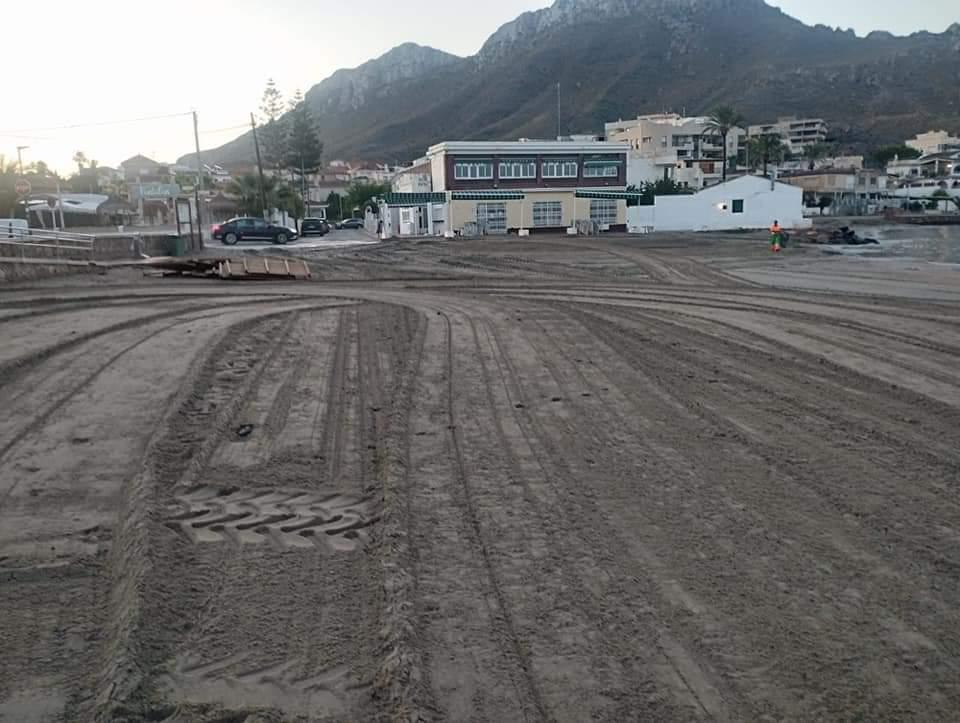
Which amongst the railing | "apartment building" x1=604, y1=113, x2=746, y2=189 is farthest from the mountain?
the railing

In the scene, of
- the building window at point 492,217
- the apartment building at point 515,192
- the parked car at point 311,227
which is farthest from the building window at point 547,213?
the parked car at point 311,227

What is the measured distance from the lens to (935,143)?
14262 centimetres

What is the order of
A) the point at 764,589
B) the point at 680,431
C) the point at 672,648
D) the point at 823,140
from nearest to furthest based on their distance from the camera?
the point at 672,648, the point at 764,589, the point at 680,431, the point at 823,140

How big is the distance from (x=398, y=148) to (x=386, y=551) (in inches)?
7106

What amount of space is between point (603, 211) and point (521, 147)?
770cm

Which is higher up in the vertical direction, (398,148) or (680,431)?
(398,148)

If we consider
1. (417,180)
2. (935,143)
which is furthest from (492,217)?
(935,143)

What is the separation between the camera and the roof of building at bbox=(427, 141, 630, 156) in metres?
54.6

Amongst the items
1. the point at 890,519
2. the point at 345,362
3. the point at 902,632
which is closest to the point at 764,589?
the point at 902,632

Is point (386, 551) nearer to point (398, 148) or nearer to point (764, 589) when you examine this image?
point (764, 589)

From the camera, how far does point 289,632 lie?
159 inches

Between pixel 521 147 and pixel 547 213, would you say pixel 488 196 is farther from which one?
pixel 547 213

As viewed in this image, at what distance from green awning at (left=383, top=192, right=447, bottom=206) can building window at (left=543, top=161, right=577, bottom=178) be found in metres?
8.13

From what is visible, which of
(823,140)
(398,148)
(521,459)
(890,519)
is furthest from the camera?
(398,148)
